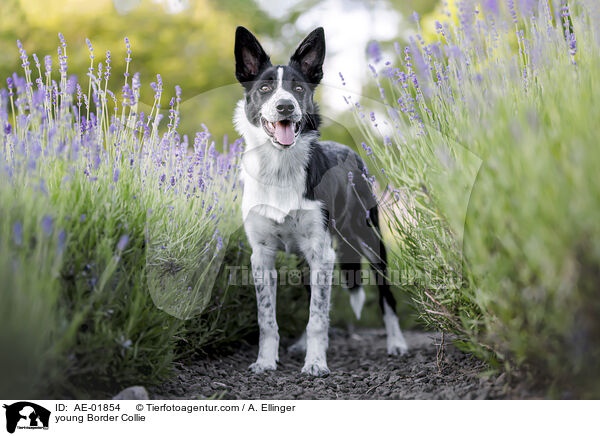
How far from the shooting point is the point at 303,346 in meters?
3.85

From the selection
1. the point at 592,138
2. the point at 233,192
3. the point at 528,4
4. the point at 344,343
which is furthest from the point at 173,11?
the point at 592,138

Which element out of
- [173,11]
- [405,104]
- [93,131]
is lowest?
[93,131]

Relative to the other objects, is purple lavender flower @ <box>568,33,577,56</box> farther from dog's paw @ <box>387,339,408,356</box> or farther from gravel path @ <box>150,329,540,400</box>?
dog's paw @ <box>387,339,408,356</box>

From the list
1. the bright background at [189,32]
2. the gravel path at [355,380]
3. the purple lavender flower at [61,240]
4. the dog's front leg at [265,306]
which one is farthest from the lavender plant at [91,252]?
the bright background at [189,32]

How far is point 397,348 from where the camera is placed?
3727 millimetres

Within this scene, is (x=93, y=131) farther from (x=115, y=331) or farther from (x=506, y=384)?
(x=506, y=384)

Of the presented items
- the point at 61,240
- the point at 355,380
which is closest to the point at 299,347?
the point at 355,380

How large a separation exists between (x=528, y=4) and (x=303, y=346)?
281 centimetres

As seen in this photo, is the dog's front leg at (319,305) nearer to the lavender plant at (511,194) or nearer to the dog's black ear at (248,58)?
the lavender plant at (511,194)

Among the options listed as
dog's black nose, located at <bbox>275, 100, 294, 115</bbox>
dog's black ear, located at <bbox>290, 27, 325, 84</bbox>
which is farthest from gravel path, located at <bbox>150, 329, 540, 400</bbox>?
dog's black ear, located at <bbox>290, 27, 325, 84</bbox>

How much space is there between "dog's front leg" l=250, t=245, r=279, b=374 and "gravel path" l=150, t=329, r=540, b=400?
0.13m

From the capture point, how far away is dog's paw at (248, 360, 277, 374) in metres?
3.13
